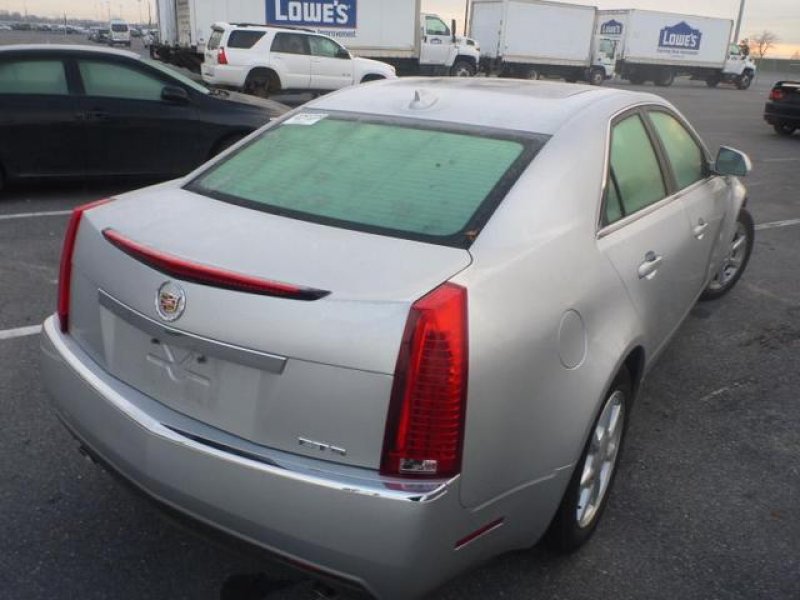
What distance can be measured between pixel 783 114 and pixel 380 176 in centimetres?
1566

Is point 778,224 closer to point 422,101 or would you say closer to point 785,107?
point 422,101

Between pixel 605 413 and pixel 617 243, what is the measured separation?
1.98ft

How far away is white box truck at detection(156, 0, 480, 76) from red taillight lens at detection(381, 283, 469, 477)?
70.2 feet

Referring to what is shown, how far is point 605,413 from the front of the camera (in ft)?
8.23

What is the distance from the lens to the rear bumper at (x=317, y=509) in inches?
68.9

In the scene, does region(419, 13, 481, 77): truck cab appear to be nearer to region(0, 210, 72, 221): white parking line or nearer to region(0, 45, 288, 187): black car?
region(0, 45, 288, 187): black car

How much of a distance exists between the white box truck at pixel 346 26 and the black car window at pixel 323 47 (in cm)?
408

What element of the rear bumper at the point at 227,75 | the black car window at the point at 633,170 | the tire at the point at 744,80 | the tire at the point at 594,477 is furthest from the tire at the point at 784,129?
the tire at the point at 744,80

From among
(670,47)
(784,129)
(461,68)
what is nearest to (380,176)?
(784,129)

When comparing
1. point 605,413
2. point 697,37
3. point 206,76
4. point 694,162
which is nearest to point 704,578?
point 605,413

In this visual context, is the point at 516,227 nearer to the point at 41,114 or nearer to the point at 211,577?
the point at 211,577

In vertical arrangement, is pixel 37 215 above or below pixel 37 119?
Answer: below

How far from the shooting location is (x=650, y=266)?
9.17ft

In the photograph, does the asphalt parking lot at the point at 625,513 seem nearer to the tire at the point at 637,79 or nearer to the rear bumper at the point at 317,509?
the rear bumper at the point at 317,509
